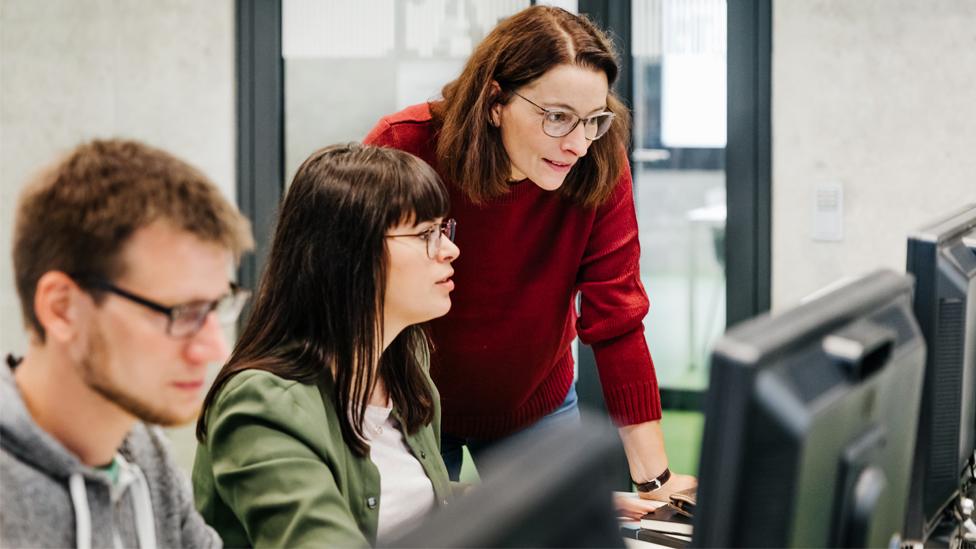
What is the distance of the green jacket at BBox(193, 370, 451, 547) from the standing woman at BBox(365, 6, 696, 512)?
608 mm

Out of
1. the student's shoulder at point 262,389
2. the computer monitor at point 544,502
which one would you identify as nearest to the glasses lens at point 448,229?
the student's shoulder at point 262,389

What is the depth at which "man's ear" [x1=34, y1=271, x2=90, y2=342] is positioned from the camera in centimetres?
98

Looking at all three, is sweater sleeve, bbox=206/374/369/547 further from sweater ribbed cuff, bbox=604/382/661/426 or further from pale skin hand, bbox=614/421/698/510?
sweater ribbed cuff, bbox=604/382/661/426

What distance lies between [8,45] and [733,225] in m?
2.28

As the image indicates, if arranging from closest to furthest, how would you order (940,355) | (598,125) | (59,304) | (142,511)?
(59,304) < (142,511) < (940,355) < (598,125)

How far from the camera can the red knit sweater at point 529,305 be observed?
6.97 ft

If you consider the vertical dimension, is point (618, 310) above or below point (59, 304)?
below

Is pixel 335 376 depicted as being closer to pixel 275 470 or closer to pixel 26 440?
pixel 275 470

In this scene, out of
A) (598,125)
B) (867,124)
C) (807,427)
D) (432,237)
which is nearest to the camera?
(807,427)

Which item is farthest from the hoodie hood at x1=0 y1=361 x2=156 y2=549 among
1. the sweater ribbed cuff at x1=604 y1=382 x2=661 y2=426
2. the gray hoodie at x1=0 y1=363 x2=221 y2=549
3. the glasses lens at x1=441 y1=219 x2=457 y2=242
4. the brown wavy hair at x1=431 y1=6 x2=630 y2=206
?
the sweater ribbed cuff at x1=604 y1=382 x2=661 y2=426

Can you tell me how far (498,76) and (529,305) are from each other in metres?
0.43

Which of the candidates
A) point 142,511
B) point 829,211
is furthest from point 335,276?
point 829,211

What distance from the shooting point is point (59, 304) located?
0.98m

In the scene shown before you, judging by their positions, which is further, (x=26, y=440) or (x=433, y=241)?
(x=433, y=241)
